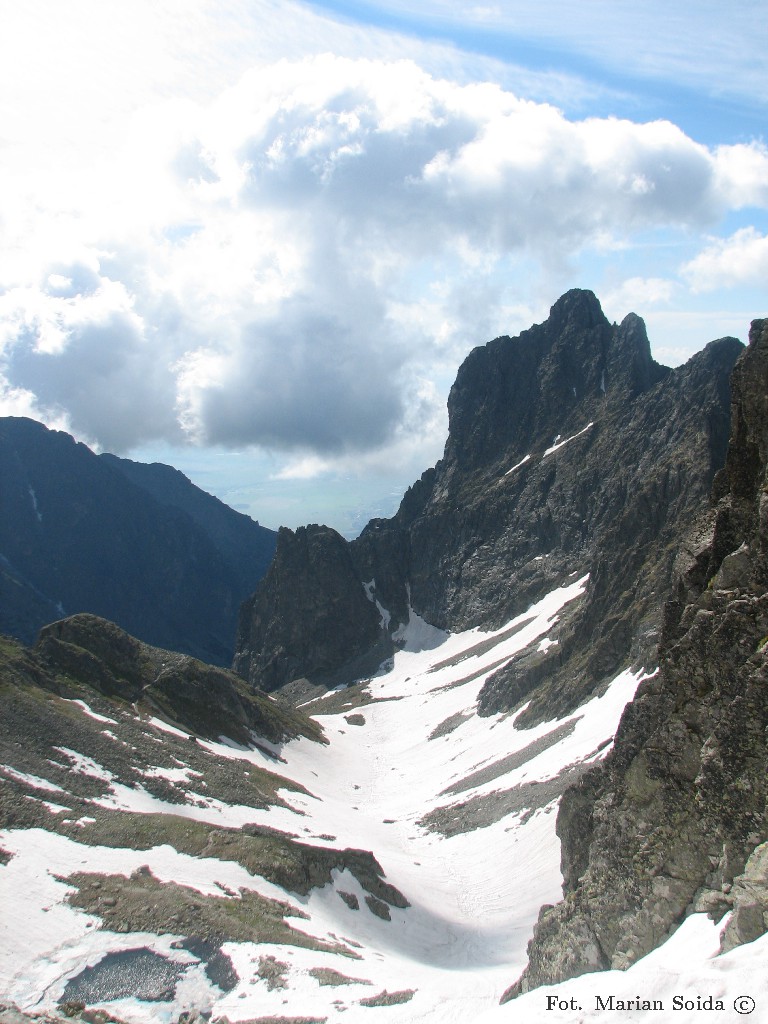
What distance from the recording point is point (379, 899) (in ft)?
121

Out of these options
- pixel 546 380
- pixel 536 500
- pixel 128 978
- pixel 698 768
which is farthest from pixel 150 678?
pixel 546 380

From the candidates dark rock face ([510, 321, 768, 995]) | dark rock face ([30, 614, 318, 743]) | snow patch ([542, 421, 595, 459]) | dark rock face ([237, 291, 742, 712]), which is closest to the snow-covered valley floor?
dark rock face ([510, 321, 768, 995])

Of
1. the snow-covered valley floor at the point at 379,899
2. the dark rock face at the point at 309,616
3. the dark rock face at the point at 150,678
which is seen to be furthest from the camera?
the dark rock face at the point at 309,616

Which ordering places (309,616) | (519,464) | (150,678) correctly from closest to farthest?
(150,678) < (519,464) < (309,616)

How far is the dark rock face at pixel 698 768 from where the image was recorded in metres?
15.8

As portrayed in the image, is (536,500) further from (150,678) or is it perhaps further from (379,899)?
(379,899)

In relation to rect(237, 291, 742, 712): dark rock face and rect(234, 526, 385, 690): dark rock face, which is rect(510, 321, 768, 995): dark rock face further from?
rect(234, 526, 385, 690): dark rock face

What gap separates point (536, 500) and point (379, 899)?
402ft

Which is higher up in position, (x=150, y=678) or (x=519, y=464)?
(x=519, y=464)

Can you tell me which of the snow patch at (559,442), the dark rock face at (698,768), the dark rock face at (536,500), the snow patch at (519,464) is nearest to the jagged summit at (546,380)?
the dark rock face at (536,500)

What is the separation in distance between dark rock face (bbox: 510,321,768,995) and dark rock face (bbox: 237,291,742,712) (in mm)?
59119

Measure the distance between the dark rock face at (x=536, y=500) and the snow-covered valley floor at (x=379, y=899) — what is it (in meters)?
23.5

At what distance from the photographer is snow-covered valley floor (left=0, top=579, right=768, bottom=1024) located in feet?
50.7

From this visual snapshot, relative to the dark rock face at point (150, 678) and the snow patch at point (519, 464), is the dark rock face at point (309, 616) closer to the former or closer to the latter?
the snow patch at point (519, 464)
